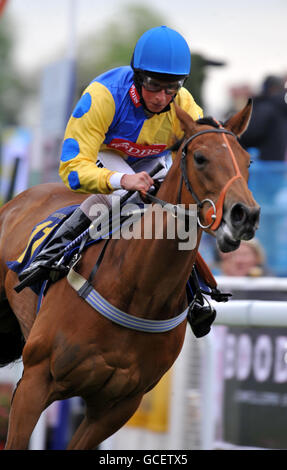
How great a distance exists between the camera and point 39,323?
456 cm

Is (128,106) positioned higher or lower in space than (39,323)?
higher

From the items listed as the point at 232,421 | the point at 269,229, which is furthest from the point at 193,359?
the point at 269,229

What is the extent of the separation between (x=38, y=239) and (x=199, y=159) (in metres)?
1.56

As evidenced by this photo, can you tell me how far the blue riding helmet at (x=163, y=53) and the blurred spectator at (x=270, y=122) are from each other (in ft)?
14.9

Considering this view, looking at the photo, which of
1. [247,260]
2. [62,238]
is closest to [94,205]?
[62,238]

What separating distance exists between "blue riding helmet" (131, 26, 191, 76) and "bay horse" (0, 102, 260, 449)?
0.39 m

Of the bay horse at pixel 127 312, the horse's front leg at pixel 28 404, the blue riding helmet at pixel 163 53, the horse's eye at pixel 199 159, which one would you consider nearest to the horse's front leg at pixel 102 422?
the bay horse at pixel 127 312

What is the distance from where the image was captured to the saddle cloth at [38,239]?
4992 mm

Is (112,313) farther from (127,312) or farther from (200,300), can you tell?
(200,300)

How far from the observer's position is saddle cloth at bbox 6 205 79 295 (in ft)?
Result: 16.4

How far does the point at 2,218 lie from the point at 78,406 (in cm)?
253

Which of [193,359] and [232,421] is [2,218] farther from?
[232,421]

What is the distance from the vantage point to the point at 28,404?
4422 mm

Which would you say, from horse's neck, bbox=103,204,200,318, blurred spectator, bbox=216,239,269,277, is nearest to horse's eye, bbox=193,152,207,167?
horse's neck, bbox=103,204,200,318
